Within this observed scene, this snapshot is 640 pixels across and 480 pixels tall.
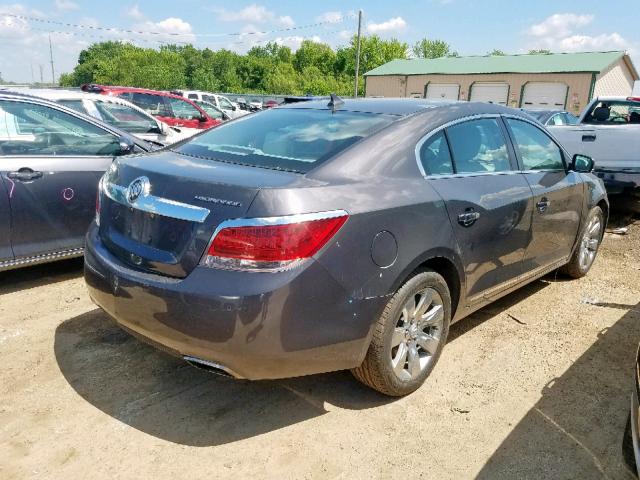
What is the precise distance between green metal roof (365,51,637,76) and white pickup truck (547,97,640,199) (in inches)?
1121

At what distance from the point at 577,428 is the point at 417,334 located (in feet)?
3.08

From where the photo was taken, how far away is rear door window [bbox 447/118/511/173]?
125 inches

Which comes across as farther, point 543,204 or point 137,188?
point 543,204

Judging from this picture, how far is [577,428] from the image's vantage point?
2.71 metres

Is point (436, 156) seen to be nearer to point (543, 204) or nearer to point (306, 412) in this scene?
point (543, 204)

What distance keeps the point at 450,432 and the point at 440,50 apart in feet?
321

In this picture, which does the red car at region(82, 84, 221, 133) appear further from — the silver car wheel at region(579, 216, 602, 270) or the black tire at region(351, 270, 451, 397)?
the black tire at region(351, 270, 451, 397)

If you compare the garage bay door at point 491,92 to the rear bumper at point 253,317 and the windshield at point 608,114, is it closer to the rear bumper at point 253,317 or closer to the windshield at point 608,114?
the windshield at point 608,114

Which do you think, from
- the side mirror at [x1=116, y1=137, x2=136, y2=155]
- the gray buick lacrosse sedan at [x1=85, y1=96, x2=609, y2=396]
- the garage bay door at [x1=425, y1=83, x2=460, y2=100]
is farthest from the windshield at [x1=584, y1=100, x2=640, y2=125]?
the garage bay door at [x1=425, y1=83, x2=460, y2=100]

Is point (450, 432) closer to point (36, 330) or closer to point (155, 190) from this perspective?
point (155, 190)

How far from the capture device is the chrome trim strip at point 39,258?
13.2 feet

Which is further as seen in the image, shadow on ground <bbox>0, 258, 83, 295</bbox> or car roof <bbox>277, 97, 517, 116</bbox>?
shadow on ground <bbox>0, 258, 83, 295</bbox>

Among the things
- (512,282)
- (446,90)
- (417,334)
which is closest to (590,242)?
(512,282)

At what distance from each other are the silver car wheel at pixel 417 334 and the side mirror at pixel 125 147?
320cm
